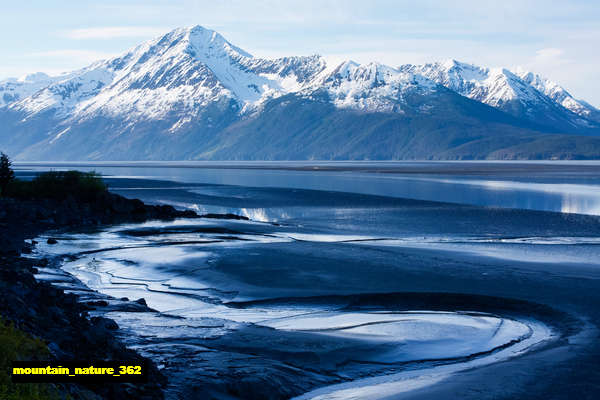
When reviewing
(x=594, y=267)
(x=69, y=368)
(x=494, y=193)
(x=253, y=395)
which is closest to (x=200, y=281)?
(x=253, y=395)

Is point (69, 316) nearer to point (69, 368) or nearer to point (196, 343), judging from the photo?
point (196, 343)

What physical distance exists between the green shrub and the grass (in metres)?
62.0

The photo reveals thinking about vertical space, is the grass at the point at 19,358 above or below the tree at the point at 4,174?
below

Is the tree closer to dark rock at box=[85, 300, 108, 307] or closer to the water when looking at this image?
the water

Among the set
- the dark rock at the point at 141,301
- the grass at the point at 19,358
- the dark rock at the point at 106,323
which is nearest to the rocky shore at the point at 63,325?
the dark rock at the point at 106,323

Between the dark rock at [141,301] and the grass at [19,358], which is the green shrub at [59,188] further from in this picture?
the grass at [19,358]

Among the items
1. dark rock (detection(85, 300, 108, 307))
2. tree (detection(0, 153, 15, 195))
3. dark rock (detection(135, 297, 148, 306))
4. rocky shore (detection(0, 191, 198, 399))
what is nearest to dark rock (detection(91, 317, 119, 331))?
rocky shore (detection(0, 191, 198, 399))

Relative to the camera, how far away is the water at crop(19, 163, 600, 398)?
1950 centimetres

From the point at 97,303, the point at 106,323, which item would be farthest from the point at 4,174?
the point at 106,323

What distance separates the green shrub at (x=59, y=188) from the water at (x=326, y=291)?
48.4 ft

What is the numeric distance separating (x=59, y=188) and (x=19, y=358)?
217 ft

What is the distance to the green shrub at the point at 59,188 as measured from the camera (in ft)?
244

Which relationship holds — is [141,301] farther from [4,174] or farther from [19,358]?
[4,174]

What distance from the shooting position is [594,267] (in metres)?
35.8
